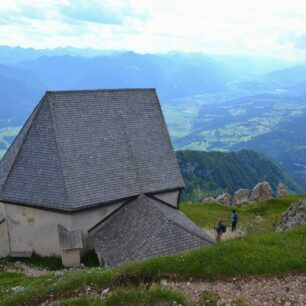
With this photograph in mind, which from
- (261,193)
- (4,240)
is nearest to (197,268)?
(4,240)

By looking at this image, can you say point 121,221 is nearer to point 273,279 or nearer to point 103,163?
point 103,163

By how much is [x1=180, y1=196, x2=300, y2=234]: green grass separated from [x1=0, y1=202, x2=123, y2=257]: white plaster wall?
55.9ft

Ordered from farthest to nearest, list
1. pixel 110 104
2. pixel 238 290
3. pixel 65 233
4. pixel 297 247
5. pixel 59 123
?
pixel 110 104, pixel 59 123, pixel 65 233, pixel 297 247, pixel 238 290

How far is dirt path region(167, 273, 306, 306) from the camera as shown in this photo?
14.6 m

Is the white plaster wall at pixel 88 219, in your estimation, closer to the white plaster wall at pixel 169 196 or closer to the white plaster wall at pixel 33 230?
the white plaster wall at pixel 33 230

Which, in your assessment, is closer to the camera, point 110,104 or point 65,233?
point 65,233

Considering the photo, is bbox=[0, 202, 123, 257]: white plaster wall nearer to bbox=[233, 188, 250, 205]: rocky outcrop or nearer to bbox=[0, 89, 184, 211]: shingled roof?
bbox=[0, 89, 184, 211]: shingled roof

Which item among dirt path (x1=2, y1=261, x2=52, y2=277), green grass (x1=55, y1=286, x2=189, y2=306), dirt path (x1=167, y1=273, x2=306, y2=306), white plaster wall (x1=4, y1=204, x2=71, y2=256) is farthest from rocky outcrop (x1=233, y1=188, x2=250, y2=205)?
green grass (x1=55, y1=286, x2=189, y2=306)

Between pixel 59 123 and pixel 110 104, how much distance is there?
5.25 metres

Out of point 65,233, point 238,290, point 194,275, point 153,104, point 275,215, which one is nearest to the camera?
point 238,290

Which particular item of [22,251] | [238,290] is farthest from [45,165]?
[238,290]

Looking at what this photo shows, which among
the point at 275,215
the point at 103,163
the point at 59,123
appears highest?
the point at 59,123

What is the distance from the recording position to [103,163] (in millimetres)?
31281

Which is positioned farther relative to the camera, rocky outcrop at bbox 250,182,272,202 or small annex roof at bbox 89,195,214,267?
rocky outcrop at bbox 250,182,272,202
